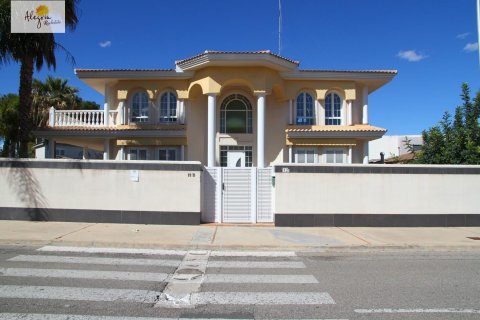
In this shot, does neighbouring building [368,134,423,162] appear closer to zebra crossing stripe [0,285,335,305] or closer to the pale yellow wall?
the pale yellow wall

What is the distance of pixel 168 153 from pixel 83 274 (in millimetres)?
14427

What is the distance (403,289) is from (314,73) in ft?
51.5

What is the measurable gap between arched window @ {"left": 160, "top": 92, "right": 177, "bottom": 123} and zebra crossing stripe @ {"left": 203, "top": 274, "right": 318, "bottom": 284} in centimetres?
1531

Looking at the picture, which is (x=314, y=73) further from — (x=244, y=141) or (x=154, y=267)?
(x=154, y=267)

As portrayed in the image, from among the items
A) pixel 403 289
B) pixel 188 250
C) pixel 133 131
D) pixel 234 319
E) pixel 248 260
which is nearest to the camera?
pixel 234 319

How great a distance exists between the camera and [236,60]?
18.8 m

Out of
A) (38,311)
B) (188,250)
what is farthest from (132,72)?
(38,311)

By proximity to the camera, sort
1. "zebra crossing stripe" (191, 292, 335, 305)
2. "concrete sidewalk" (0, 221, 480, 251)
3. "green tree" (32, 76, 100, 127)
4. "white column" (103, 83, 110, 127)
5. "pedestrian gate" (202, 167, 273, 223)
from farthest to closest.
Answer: "green tree" (32, 76, 100, 127)
"white column" (103, 83, 110, 127)
"pedestrian gate" (202, 167, 273, 223)
"concrete sidewalk" (0, 221, 480, 251)
"zebra crossing stripe" (191, 292, 335, 305)

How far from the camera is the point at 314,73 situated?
2081cm

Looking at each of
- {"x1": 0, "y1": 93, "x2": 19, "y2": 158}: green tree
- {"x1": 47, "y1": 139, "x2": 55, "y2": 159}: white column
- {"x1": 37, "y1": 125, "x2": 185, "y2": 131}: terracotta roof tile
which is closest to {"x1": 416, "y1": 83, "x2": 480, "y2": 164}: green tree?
{"x1": 37, "y1": 125, "x2": 185, "y2": 131}: terracotta roof tile

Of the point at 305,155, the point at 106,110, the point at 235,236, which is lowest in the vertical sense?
the point at 235,236

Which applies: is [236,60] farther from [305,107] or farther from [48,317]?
[48,317]

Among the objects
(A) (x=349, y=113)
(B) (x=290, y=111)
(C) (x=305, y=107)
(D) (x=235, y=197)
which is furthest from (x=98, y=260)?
(A) (x=349, y=113)

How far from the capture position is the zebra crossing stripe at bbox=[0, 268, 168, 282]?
23.1 feet
